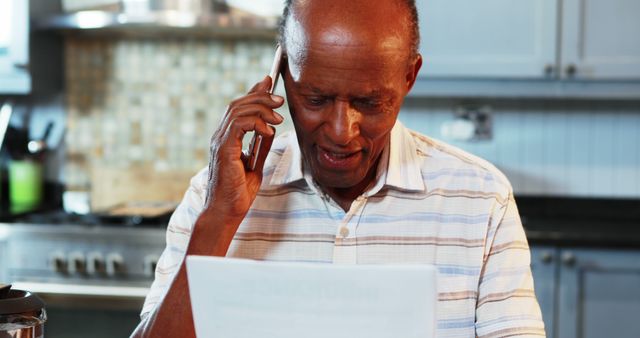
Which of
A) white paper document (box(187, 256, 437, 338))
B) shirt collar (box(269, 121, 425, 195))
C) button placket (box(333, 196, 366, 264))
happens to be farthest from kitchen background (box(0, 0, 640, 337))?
white paper document (box(187, 256, 437, 338))

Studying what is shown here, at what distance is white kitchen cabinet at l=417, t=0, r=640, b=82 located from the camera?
2.87 m

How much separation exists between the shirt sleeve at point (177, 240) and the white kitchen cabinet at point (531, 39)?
172 cm

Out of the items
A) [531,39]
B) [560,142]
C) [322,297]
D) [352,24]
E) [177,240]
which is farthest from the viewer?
[560,142]

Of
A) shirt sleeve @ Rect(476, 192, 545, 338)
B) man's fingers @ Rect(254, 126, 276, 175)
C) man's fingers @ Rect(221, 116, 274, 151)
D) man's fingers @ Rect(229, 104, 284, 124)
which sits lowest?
shirt sleeve @ Rect(476, 192, 545, 338)

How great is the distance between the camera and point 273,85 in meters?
1.30

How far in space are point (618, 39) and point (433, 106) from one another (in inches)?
28.4

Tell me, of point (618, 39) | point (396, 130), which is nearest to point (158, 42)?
point (618, 39)

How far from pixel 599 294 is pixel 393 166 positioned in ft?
5.39

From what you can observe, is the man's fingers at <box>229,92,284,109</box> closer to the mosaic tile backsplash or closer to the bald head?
the bald head

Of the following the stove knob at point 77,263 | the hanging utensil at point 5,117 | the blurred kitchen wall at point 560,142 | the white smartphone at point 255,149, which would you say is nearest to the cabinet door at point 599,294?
the blurred kitchen wall at point 560,142

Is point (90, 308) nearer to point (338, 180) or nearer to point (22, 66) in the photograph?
point (22, 66)

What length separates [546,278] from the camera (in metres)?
2.74

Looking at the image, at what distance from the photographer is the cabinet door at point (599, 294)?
2.71m

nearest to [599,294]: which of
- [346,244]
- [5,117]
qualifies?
[346,244]
